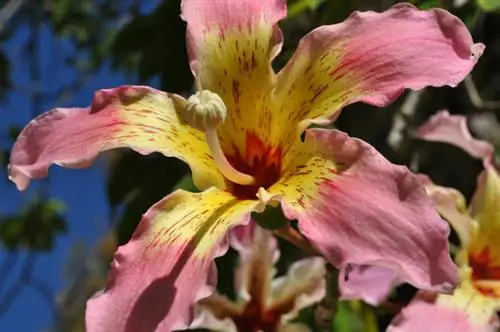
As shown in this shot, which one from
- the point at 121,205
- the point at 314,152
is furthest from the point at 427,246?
the point at 121,205

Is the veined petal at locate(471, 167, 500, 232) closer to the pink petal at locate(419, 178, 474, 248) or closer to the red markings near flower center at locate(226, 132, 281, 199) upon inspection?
the pink petal at locate(419, 178, 474, 248)

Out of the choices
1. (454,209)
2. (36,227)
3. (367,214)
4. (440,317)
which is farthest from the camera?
(36,227)

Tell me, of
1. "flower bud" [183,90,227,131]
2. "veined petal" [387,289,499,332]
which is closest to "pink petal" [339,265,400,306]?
"veined petal" [387,289,499,332]

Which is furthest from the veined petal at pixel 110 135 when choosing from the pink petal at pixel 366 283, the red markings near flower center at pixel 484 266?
the red markings near flower center at pixel 484 266

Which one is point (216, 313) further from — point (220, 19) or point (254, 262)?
point (220, 19)

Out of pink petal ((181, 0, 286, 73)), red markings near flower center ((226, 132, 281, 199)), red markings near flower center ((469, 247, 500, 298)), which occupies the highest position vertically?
pink petal ((181, 0, 286, 73))

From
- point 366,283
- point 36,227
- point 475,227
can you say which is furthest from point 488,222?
point 36,227

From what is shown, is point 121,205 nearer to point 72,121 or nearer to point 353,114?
point 353,114
